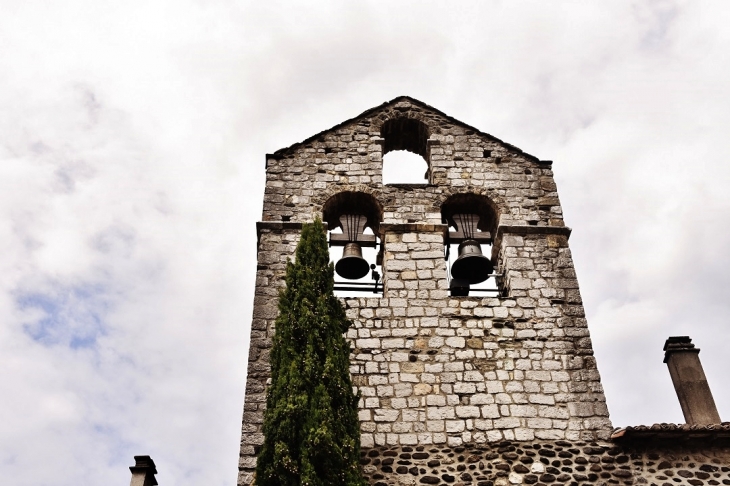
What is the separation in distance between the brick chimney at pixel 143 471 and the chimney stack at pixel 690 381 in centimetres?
608

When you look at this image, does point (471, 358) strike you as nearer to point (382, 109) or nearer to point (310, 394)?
point (310, 394)

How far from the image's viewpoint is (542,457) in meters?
6.54

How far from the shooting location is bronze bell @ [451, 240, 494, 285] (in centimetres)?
820

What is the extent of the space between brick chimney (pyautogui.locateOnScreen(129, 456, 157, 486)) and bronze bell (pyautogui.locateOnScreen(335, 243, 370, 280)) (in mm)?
3248

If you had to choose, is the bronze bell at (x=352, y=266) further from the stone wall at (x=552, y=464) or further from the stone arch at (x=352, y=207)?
the stone wall at (x=552, y=464)

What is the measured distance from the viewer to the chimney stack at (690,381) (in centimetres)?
684

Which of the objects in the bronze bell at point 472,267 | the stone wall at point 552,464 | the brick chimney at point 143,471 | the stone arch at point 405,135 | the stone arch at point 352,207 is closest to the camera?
the stone wall at point 552,464

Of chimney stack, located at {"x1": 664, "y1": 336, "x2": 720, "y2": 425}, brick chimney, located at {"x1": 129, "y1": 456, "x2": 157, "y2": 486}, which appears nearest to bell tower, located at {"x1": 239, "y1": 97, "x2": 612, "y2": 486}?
chimney stack, located at {"x1": 664, "y1": 336, "x2": 720, "y2": 425}

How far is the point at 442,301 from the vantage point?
7742 millimetres

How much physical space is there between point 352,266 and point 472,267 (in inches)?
57.5

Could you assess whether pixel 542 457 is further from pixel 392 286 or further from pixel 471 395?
pixel 392 286

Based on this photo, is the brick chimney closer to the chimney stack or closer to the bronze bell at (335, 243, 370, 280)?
the bronze bell at (335, 243, 370, 280)

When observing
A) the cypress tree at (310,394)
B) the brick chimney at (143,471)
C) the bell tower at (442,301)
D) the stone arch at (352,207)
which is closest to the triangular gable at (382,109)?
the bell tower at (442,301)

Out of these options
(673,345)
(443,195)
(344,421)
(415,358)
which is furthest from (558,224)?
(344,421)
